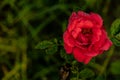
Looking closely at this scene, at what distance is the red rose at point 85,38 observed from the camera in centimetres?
117

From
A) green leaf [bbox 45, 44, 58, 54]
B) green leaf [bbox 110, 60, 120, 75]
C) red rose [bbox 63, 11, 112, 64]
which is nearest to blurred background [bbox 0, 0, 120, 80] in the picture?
green leaf [bbox 110, 60, 120, 75]

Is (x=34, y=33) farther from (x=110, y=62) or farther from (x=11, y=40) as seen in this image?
(x=110, y=62)

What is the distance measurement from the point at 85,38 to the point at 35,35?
98 centimetres

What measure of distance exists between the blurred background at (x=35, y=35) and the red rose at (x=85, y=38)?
843mm

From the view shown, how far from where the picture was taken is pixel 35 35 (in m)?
2.14

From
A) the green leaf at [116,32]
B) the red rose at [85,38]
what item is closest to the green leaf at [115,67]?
the green leaf at [116,32]

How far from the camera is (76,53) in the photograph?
1181mm

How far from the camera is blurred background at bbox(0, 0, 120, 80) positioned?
2.09 m

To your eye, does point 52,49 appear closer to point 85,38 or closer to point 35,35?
point 85,38

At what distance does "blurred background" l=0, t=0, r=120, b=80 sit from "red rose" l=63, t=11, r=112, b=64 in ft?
2.76

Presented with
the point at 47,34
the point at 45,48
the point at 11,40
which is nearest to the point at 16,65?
the point at 11,40

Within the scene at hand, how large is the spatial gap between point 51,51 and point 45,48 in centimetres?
4

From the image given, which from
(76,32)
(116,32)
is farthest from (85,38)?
(116,32)

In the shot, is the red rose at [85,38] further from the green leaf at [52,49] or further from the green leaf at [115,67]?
the green leaf at [115,67]
